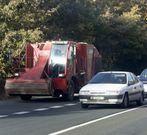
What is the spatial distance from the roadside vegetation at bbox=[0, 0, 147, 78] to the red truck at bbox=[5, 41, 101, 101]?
2937 mm

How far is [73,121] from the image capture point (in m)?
17.1

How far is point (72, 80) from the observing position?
2841 centimetres

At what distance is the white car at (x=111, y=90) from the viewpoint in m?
21.9

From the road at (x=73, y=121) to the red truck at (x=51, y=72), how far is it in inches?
147

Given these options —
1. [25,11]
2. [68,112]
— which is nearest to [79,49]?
[25,11]

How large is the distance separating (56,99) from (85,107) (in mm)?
6355

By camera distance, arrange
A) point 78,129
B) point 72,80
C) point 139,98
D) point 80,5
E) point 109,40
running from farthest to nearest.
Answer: point 109,40 → point 80,5 → point 72,80 → point 139,98 → point 78,129

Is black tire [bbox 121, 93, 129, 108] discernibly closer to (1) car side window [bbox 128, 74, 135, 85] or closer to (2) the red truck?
(1) car side window [bbox 128, 74, 135, 85]

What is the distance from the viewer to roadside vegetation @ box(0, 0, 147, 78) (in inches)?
1248

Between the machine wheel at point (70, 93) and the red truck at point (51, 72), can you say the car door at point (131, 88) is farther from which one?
the machine wheel at point (70, 93)

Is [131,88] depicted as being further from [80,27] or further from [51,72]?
[80,27]

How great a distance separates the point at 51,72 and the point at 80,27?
11273 millimetres

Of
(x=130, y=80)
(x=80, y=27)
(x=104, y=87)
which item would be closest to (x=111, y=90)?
(x=104, y=87)

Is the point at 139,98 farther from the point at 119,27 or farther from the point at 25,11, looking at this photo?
the point at 119,27
